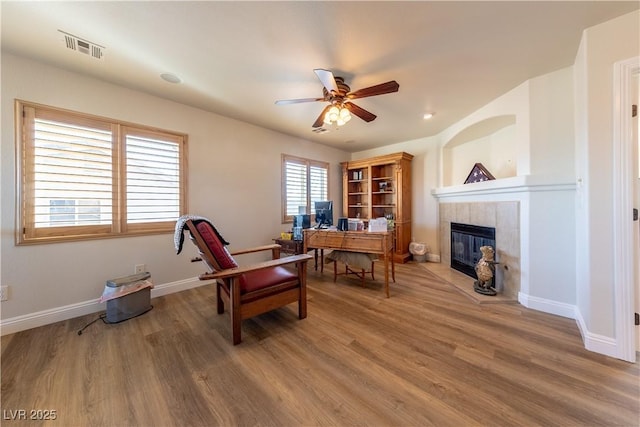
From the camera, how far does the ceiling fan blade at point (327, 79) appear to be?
6.02 ft

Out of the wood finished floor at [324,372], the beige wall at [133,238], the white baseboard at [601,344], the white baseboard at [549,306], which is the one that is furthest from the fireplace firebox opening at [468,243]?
the beige wall at [133,238]

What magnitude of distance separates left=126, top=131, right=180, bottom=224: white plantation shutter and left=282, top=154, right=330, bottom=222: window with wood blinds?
5.81ft

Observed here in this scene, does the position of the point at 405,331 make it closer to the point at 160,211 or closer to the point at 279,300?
the point at 279,300

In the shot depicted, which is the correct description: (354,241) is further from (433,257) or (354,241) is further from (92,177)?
(92,177)

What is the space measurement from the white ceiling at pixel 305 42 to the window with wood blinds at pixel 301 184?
5.49 feet

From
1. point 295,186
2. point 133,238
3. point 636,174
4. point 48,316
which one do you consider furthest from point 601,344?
point 48,316

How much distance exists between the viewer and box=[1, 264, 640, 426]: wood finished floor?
1216 millimetres

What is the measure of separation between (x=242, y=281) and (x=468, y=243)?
3427 mm

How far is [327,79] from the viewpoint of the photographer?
75.9 inches

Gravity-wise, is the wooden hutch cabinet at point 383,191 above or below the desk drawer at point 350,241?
above

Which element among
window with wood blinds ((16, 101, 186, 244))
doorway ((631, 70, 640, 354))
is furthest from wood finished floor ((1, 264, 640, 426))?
window with wood blinds ((16, 101, 186, 244))

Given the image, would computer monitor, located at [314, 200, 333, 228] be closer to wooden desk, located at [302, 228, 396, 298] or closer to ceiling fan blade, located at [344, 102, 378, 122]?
wooden desk, located at [302, 228, 396, 298]

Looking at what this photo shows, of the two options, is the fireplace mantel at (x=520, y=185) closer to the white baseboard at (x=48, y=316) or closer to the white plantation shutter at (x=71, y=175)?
the white plantation shutter at (x=71, y=175)

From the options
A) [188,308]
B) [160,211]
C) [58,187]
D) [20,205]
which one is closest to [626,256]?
[188,308]
